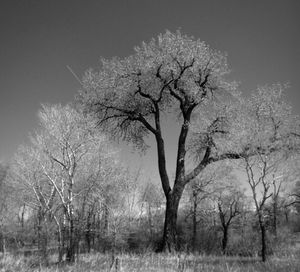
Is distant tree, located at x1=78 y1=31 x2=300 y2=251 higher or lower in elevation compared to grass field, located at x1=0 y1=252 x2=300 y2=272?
higher

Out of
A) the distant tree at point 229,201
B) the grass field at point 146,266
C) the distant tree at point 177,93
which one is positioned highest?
the distant tree at point 177,93

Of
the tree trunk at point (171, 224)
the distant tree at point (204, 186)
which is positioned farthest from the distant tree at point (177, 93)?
the distant tree at point (204, 186)

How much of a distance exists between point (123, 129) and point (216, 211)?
814 inches

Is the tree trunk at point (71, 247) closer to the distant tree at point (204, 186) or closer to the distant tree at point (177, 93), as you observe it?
the distant tree at point (177, 93)

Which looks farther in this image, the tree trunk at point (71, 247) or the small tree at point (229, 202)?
the small tree at point (229, 202)

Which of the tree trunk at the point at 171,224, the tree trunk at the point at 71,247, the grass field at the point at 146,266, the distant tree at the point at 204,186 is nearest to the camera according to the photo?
the grass field at the point at 146,266

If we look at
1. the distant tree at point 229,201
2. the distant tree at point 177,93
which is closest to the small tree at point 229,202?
the distant tree at point 229,201

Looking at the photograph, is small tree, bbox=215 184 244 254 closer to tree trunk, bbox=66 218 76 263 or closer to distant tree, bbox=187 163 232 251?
distant tree, bbox=187 163 232 251

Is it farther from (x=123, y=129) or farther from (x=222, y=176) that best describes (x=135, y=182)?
(x=222, y=176)

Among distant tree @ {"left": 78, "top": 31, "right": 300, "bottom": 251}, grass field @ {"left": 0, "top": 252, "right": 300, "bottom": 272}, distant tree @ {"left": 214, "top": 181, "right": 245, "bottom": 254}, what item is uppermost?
distant tree @ {"left": 78, "top": 31, "right": 300, "bottom": 251}

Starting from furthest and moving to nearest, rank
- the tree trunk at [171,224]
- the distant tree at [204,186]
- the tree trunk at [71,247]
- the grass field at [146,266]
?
the distant tree at [204,186] → the tree trunk at [171,224] → the tree trunk at [71,247] → the grass field at [146,266]

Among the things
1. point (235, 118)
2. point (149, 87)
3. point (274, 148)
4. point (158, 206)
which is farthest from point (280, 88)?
point (158, 206)

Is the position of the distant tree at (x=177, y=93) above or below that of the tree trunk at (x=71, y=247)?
above

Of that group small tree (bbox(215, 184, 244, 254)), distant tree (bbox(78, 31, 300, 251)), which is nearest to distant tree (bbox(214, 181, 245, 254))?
small tree (bbox(215, 184, 244, 254))
